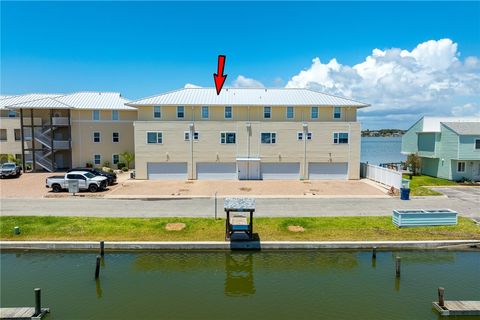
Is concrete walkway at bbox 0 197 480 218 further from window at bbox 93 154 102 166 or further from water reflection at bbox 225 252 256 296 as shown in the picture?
window at bbox 93 154 102 166

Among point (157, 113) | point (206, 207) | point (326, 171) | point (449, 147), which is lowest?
point (206, 207)

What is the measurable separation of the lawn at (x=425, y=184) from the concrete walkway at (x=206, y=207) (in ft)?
5.33

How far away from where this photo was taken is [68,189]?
1105 inches

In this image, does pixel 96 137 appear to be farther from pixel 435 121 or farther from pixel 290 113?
pixel 435 121

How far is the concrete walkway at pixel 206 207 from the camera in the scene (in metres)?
22.0

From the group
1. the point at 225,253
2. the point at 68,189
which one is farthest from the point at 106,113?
the point at 225,253

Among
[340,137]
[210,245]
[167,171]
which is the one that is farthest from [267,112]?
[210,245]

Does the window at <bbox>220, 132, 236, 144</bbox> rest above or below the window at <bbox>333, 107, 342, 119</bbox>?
below

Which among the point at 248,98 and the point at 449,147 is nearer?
the point at 449,147

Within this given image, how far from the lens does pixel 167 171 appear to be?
3631 cm

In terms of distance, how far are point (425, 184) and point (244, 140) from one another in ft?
57.2

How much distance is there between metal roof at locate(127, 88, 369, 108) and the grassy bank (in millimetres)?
18300

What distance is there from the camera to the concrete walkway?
22.0 m

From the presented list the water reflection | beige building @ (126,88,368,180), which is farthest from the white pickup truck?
the water reflection
